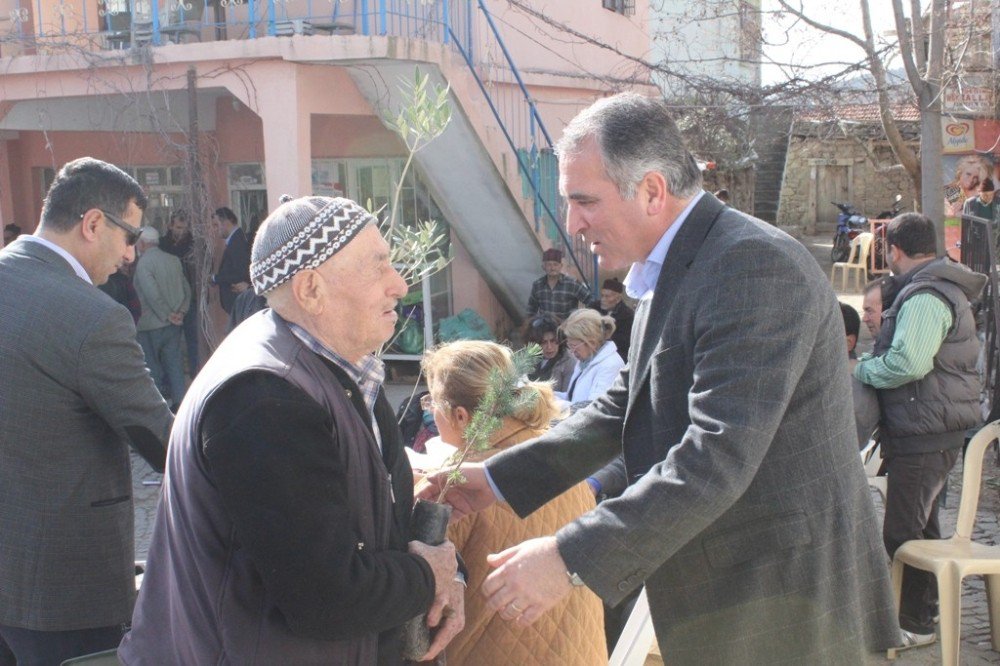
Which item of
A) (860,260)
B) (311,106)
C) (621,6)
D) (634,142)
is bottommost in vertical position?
(860,260)

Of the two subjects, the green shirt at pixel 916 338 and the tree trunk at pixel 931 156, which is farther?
the tree trunk at pixel 931 156

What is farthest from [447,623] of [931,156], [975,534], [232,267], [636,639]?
[232,267]

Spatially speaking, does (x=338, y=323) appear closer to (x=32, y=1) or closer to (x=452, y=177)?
(x=452, y=177)

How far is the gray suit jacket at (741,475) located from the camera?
2.04m

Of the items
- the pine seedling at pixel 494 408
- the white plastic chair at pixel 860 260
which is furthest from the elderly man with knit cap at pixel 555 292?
the white plastic chair at pixel 860 260

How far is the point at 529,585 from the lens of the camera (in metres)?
2.12

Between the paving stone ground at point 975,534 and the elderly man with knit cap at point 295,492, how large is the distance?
2.36 m

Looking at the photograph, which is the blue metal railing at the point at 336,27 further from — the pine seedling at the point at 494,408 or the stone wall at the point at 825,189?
the stone wall at the point at 825,189

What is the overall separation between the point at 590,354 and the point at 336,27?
3915 mm

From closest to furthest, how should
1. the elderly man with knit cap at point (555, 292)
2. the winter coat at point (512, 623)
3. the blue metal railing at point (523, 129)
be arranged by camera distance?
the winter coat at point (512, 623) < the elderly man with knit cap at point (555, 292) < the blue metal railing at point (523, 129)

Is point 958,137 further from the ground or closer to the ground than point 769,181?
further from the ground

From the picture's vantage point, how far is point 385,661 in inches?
84.1

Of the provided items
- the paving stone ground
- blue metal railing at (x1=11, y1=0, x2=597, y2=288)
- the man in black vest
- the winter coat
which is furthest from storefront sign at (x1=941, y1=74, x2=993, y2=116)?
the winter coat

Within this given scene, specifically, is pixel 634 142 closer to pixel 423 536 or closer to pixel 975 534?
pixel 423 536
